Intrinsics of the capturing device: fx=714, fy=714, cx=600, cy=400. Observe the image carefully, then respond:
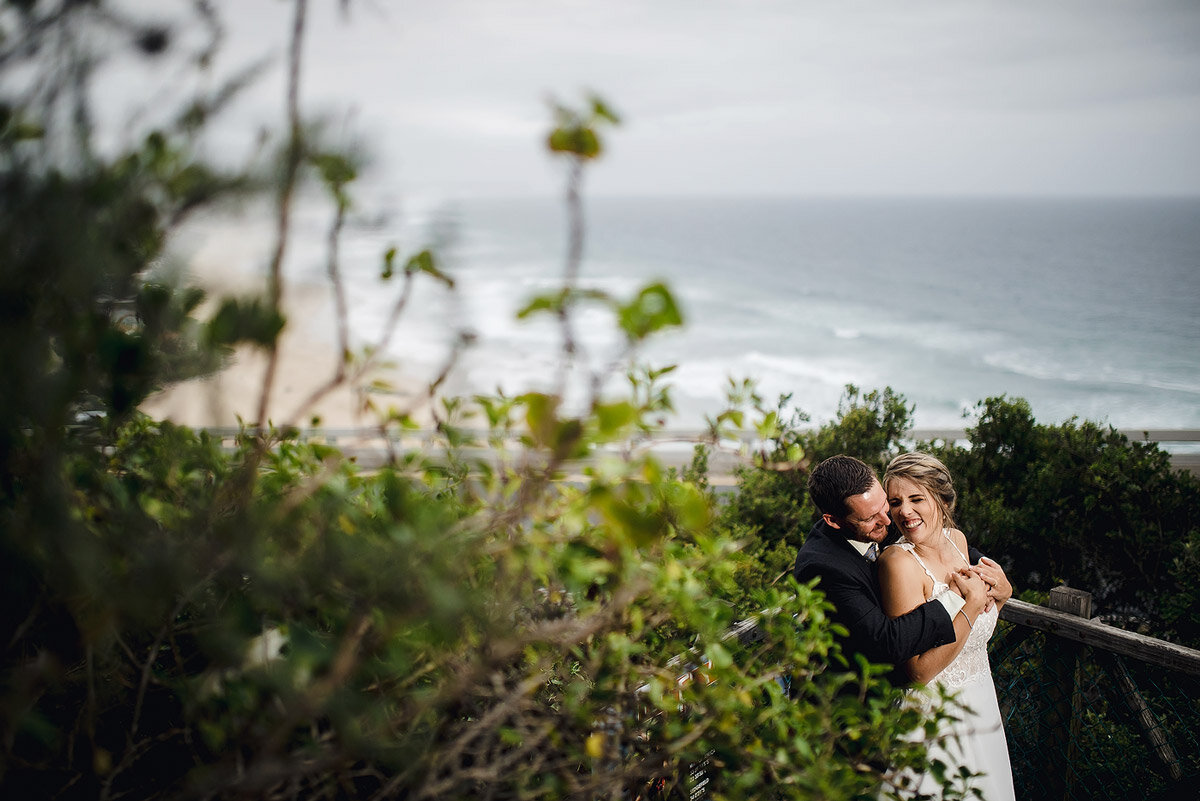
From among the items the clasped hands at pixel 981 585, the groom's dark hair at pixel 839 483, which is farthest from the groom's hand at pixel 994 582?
the groom's dark hair at pixel 839 483

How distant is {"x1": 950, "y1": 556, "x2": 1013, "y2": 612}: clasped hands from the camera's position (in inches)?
115

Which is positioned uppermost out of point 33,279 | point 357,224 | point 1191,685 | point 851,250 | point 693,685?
point 851,250

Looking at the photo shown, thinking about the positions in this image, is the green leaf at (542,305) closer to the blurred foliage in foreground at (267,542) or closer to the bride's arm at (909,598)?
the blurred foliage in foreground at (267,542)

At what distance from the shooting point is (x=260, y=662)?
1171mm

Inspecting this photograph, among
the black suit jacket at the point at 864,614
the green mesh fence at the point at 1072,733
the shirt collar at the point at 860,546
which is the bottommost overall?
the green mesh fence at the point at 1072,733

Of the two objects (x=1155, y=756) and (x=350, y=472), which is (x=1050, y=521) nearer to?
(x=1155, y=756)

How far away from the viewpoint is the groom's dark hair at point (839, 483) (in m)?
2.82

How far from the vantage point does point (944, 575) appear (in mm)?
3045

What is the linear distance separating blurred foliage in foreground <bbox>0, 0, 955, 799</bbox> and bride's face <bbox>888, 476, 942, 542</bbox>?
4.82 feet

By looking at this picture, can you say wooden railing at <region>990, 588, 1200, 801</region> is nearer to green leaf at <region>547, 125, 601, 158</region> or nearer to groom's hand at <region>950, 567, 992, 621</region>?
groom's hand at <region>950, 567, 992, 621</region>

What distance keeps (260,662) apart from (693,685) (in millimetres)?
950

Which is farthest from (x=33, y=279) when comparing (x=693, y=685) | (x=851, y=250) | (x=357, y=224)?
(x=851, y=250)

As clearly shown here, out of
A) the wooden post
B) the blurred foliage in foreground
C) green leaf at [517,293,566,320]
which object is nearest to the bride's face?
the wooden post

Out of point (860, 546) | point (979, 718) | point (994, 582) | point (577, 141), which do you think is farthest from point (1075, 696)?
point (577, 141)
